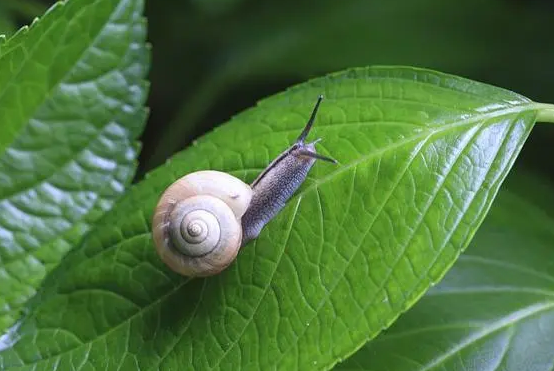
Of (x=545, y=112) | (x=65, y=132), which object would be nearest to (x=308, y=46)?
(x=65, y=132)

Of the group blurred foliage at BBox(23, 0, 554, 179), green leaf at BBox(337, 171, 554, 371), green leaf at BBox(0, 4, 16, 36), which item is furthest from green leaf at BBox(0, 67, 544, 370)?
blurred foliage at BBox(23, 0, 554, 179)

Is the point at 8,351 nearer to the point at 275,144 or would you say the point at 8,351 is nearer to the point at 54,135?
the point at 54,135

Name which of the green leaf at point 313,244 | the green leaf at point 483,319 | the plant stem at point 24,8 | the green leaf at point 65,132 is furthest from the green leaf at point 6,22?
the green leaf at point 483,319

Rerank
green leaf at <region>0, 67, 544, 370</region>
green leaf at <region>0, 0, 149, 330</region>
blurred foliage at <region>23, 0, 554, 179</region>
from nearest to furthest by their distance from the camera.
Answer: green leaf at <region>0, 67, 544, 370</region> → green leaf at <region>0, 0, 149, 330</region> → blurred foliage at <region>23, 0, 554, 179</region>

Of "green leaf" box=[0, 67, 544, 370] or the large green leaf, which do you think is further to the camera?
the large green leaf

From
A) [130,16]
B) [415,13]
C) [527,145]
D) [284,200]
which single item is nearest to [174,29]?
[415,13]

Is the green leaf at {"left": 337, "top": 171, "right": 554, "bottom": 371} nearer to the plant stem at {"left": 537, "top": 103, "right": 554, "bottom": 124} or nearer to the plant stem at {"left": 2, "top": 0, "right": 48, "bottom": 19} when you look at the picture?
the plant stem at {"left": 537, "top": 103, "right": 554, "bottom": 124}

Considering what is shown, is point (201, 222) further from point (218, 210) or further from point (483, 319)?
point (483, 319)

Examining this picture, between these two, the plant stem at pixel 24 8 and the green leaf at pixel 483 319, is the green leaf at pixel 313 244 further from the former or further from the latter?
the plant stem at pixel 24 8
